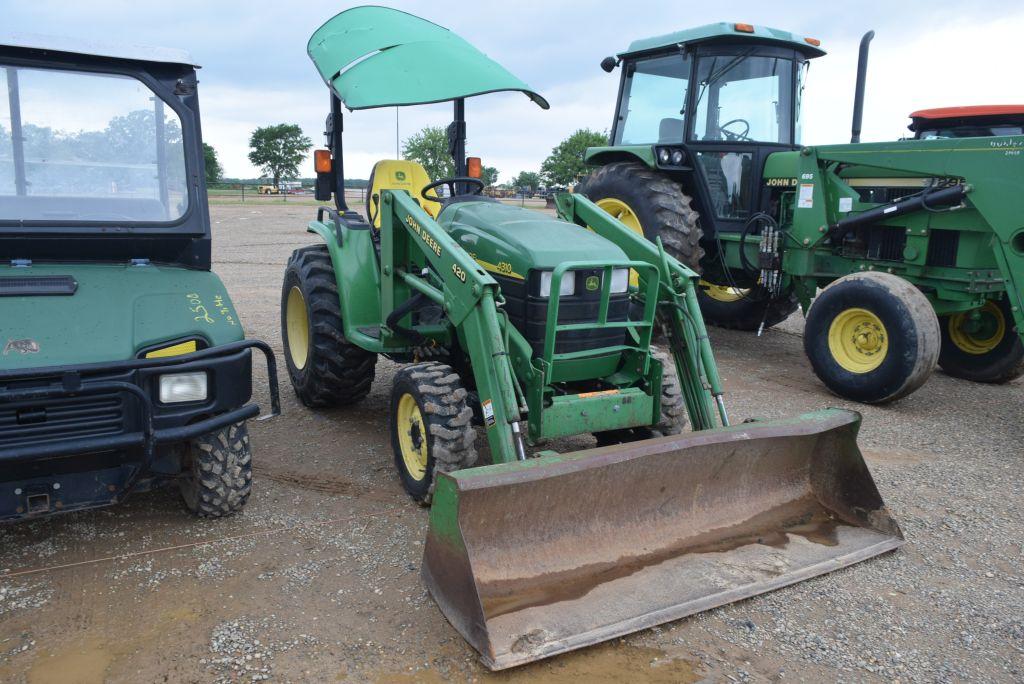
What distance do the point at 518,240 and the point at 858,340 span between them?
325 centimetres

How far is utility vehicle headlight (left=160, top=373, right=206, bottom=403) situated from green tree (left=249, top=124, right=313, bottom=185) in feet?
232

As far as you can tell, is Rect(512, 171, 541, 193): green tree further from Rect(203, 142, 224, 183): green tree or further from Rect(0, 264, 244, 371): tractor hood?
Rect(0, 264, 244, 371): tractor hood

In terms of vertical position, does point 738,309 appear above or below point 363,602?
above

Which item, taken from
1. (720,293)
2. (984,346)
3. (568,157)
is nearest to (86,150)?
(720,293)

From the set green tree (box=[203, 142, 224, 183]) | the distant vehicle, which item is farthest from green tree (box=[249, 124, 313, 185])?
the distant vehicle

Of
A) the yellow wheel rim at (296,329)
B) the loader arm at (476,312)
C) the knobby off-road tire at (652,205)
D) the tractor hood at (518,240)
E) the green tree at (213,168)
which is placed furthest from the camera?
the green tree at (213,168)

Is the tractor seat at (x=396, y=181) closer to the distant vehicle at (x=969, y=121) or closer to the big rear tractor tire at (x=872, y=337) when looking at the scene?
the big rear tractor tire at (x=872, y=337)

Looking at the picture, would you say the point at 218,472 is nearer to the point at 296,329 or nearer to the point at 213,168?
the point at 296,329

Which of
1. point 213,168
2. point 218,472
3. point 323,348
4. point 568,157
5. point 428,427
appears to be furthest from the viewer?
point 213,168

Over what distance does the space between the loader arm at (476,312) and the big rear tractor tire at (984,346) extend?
468 centimetres

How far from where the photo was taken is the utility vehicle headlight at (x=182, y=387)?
310cm

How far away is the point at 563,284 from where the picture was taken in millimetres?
3682

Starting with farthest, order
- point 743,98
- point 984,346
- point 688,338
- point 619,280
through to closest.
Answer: point 743,98 < point 984,346 < point 688,338 < point 619,280

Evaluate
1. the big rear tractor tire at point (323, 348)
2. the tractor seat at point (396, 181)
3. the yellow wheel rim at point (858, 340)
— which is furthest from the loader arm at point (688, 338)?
the yellow wheel rim at point (858, 340)
